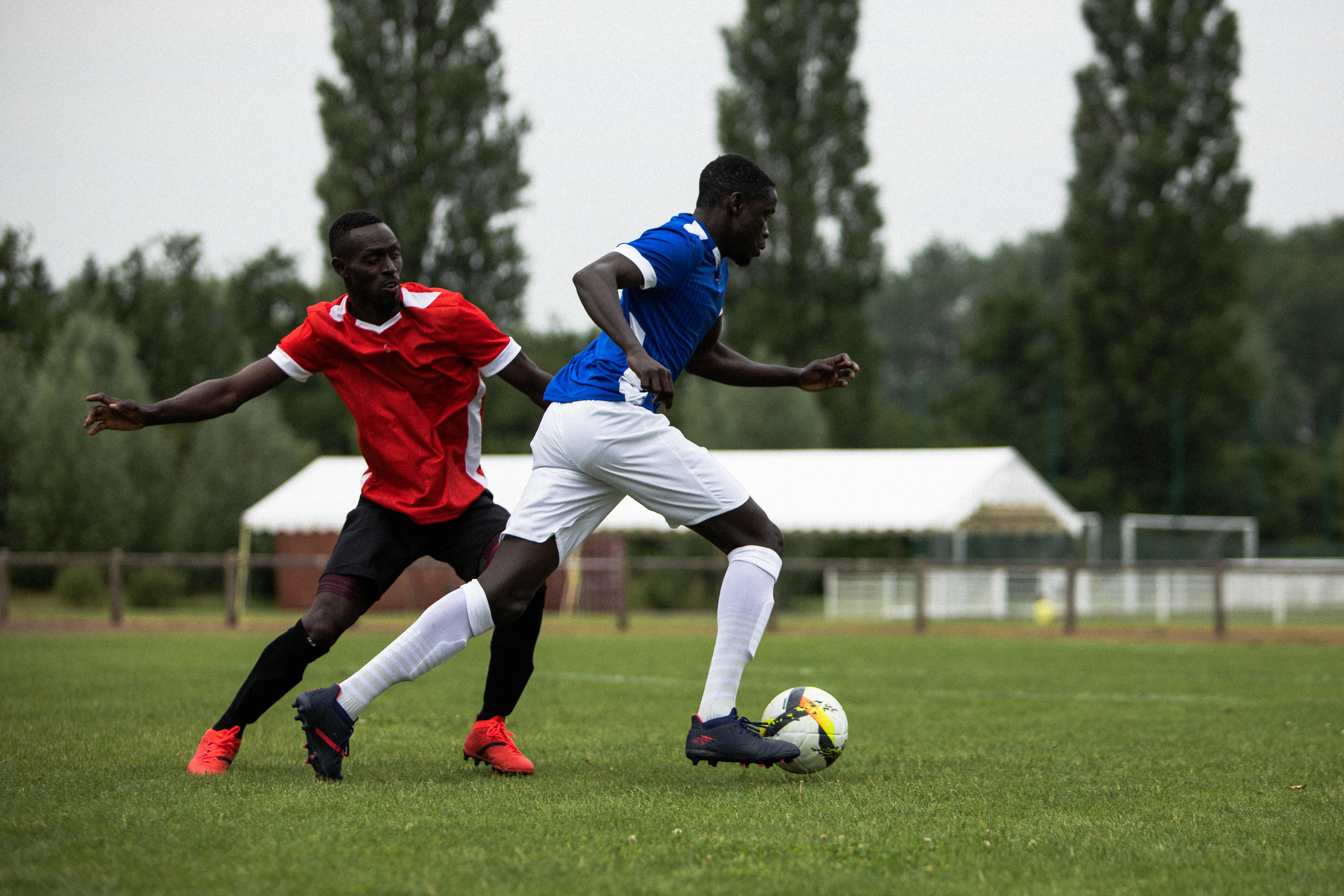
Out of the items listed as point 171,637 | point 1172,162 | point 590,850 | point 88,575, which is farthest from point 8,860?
point 1172,162

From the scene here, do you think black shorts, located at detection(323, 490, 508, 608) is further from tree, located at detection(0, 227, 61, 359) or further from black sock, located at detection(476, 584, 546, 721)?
tree, located at detection(0, 227, 61, 359)

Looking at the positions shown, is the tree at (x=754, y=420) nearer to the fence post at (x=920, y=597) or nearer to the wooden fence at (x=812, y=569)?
the wooden fence at (x=812, y=569)

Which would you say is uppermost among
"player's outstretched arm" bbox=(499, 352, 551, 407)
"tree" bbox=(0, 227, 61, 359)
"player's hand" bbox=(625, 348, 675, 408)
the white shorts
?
"tree" bbox=(0, 227, 61, 359)

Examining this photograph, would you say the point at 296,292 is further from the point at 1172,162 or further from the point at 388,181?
the point at 1172,162

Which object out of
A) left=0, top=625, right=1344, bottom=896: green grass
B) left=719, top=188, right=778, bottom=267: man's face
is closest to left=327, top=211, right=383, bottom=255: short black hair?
left=719, top=188, right=778, bottom=267: man's face

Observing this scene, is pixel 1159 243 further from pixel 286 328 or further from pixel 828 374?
pixel 828 374

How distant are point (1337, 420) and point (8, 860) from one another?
67661 mm

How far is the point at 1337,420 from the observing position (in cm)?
6250

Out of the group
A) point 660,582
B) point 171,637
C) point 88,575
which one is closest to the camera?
point 171,637

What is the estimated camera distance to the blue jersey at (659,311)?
4.48 metres

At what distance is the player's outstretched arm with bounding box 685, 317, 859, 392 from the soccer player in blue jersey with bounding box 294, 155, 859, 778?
376 millimetres

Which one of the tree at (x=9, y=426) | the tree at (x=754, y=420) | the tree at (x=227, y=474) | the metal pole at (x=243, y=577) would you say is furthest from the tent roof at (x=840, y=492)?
the tree at (x=9, y=426)

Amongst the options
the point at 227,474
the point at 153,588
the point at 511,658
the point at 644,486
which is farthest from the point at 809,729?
the point at 227,474

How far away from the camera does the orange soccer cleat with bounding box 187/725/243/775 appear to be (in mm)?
4621
